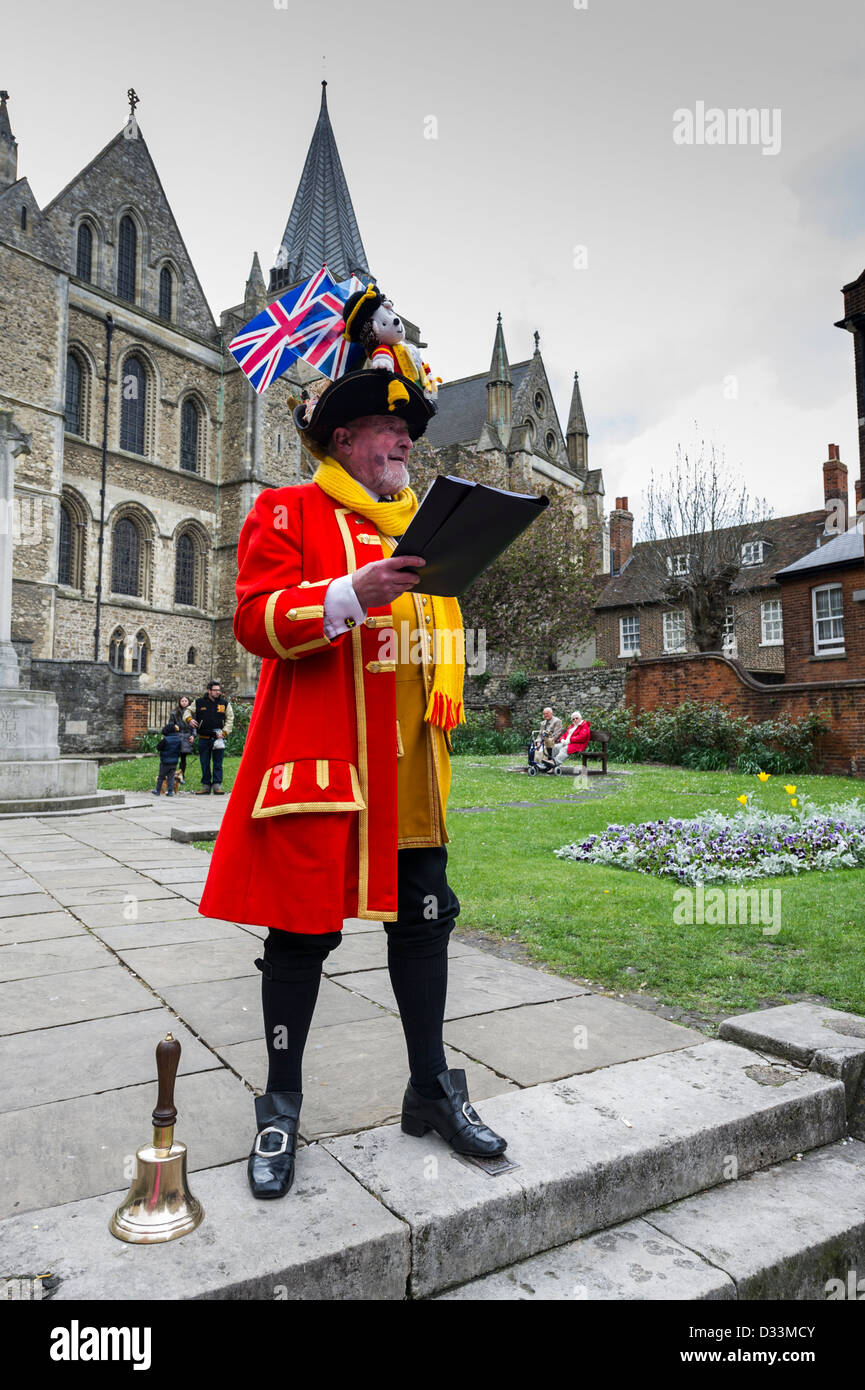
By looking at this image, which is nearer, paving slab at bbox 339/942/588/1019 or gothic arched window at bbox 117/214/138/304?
paving slab at bbox 339/942/588/1019

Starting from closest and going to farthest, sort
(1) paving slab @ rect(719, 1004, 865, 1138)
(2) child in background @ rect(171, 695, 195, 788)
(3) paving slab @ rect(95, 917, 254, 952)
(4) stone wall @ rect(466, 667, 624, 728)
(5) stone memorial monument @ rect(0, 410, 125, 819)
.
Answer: (1) paving slab @ rect(719, 1004, 865, 1138) < (3) paving slab @ rect(95, 917, 254, 952) < (5) stone memorial monument @ rect(0, 410, 125, 819) < (2) child in background @ rect(171, 695, 195, 788) < (4) stone wall @ rect(466, 667, 624, 728)

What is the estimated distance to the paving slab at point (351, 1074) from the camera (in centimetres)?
242

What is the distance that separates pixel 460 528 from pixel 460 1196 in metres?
1.51

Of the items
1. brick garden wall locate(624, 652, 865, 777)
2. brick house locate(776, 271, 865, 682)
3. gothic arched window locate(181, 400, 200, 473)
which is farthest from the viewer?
gothic arched window locate(181, 400, 200, 473)

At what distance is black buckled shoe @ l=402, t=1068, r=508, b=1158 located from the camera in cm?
211

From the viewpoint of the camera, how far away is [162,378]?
30.4 meters

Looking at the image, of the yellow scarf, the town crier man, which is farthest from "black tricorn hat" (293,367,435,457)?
the yellow scarf

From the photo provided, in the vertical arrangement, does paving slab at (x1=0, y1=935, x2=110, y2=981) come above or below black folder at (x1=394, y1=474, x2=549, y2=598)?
below

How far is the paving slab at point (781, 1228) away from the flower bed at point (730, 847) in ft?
12.9

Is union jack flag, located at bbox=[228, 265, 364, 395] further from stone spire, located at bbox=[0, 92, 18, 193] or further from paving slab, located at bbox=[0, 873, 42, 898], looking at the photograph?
stone spire, located at bbox=[0, 92, 18, 193]

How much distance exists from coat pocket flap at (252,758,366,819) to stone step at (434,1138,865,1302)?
1102 mm
